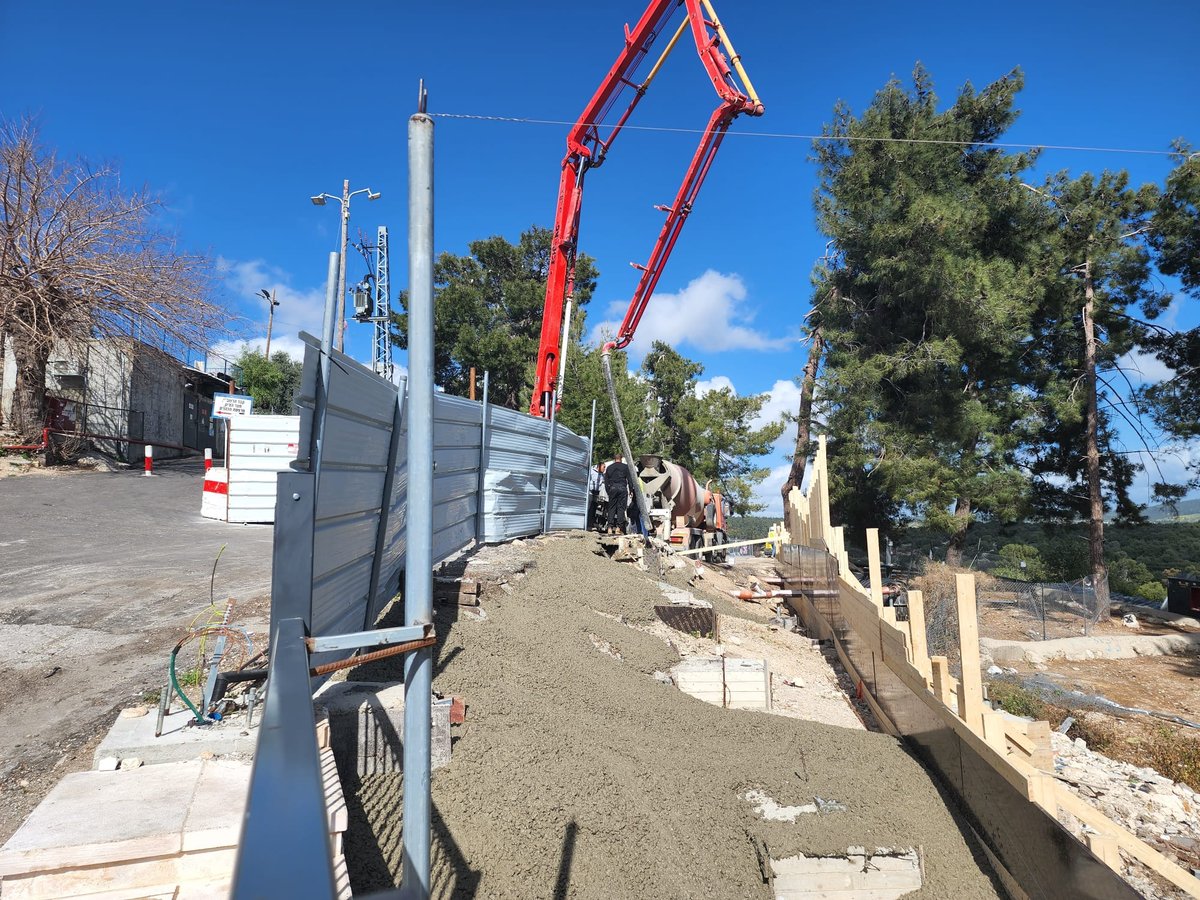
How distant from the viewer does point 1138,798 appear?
243 inches

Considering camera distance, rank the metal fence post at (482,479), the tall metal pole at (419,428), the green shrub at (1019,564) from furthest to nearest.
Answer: the green shrub at (1019,564) → the metal fence post at (482,479) → the tall metal pole at (419,428)

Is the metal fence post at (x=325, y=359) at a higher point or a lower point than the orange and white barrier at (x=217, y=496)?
higher

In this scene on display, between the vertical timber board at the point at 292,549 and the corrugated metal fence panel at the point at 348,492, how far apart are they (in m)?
0.17

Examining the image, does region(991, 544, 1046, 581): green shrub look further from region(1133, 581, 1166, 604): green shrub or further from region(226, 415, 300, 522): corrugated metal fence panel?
region(226, 415, 300, 522): corrugated metal fence panel

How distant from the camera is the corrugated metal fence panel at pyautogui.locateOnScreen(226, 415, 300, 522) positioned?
13.5 m

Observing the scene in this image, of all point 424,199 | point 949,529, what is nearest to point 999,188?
point 949,529

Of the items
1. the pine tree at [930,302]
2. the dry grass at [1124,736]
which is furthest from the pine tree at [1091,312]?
the dry grass at [1124,736]

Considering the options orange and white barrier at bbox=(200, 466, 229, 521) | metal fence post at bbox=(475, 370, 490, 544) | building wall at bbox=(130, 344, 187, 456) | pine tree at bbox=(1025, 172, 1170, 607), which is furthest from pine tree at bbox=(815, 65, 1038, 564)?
building wall at bbox=(130, 344, 187, 456)

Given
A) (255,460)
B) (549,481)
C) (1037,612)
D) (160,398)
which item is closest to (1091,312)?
(1037,612)

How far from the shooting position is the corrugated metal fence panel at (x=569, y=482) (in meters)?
11.0

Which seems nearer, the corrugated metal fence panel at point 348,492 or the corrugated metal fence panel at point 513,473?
the corrugated metal fence panel at point 348,492

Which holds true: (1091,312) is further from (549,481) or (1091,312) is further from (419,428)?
(419,428)

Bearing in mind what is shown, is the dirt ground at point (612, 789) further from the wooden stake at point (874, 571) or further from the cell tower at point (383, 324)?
the cell tower at point (383, 324)

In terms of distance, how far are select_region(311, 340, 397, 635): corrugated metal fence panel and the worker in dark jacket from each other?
908cm
